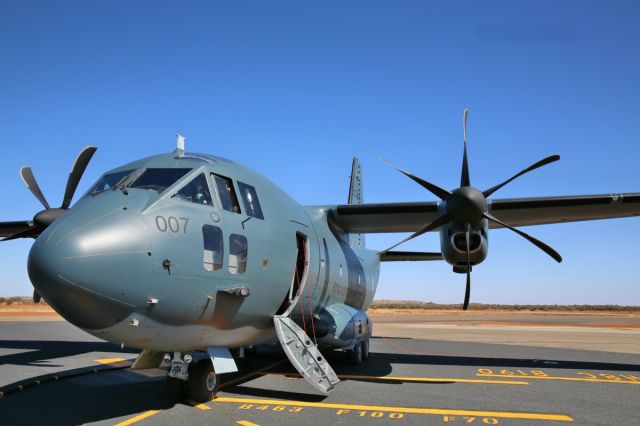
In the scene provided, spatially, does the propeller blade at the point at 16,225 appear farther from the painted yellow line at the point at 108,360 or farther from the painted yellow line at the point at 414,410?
the painted yellow line at the point at 414,410

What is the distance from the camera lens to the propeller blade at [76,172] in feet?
40.4

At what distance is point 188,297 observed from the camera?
6.45 meters

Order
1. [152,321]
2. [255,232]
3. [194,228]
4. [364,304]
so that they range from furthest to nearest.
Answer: [364,304]
[255,232]
[194,228]
[152,321]

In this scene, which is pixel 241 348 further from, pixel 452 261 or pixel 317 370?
pixel 452 261

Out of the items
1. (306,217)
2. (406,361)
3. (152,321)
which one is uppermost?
(306,217)

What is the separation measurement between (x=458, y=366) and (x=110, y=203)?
33.3 ft

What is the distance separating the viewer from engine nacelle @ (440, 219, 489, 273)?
12.2 meters

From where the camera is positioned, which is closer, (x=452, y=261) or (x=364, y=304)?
(x=452, y=261)

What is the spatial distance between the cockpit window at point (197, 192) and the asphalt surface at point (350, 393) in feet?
10.1

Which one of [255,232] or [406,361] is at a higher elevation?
[255,232]

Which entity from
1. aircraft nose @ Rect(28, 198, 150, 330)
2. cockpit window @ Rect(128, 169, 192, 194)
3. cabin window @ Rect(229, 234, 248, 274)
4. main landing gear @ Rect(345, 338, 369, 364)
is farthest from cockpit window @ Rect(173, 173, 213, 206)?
main landing gear @ Rect(345, 338, 369, 364)

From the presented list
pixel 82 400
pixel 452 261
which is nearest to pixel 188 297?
pixel 82 400

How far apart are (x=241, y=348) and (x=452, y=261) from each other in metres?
6.39

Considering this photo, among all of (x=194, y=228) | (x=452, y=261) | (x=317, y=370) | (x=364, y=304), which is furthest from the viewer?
(x=364, y=304)
